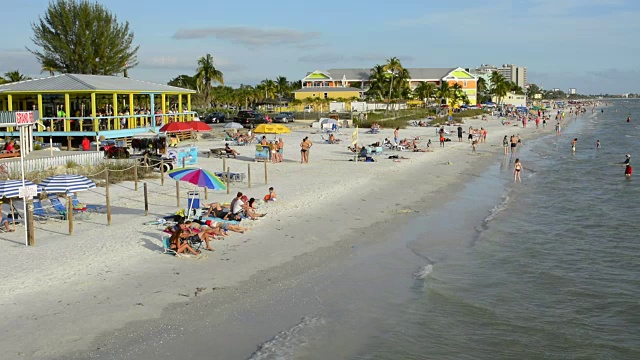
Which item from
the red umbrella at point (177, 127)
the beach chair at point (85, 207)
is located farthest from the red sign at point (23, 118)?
the red umbrella at point (177, 127)

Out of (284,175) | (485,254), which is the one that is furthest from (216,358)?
(284,175)

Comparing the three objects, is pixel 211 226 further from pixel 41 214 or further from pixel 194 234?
pixel 41 214

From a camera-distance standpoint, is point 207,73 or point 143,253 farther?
point 207,73

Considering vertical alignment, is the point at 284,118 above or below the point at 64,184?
above

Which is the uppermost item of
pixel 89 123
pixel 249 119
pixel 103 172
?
pixel 249 119

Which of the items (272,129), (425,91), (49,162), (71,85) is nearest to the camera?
(49,162)

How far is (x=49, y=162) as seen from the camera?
22547 millimetres

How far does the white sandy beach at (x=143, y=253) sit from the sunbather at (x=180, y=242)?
0.29 m

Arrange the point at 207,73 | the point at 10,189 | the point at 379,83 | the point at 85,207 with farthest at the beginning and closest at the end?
1. the point at 379,83
2. the point at 207,73
3. the point at 85,207
4. the point at 10,189

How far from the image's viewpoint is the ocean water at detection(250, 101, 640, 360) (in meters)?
9.59

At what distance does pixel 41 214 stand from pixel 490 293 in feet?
36.2

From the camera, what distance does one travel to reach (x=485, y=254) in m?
15.1

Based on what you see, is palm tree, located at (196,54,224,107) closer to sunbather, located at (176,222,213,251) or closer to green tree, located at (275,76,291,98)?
green tree, located at (275,76,291,98)

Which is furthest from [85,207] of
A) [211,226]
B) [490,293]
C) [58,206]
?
[490,293]
